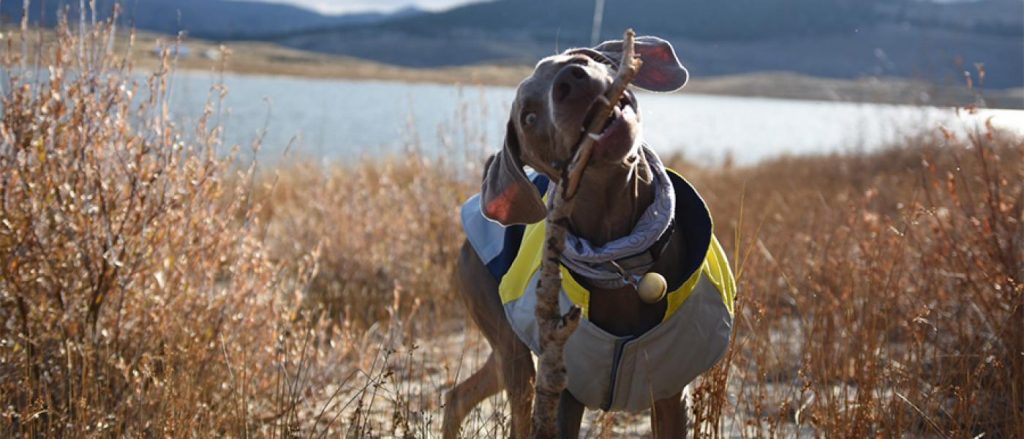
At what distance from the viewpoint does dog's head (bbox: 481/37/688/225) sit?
212cm

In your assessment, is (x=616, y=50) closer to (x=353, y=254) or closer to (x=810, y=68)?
(x=353, y=254)

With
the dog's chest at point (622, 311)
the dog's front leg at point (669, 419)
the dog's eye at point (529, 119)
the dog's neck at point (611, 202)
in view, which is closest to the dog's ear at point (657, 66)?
the dog's neck at point (611, 202)

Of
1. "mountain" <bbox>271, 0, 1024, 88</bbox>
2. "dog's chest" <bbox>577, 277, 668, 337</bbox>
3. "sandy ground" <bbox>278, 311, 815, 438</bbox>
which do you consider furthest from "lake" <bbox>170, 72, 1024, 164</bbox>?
"mountain" <bbox>271, 0, 1024, 88</bbox>

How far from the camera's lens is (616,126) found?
2143 mm

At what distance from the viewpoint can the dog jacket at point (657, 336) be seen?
2.75m

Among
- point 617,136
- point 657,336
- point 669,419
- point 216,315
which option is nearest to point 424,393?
point 216,315

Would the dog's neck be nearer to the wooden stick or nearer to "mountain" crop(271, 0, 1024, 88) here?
the wooden stick

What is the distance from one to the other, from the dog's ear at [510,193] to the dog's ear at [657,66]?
1.17 ft

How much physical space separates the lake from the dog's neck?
0.15 meters

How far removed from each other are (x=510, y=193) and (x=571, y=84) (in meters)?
0.32

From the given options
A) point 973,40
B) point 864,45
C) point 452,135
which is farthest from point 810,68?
point 452,135

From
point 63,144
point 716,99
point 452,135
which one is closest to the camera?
point 63,144

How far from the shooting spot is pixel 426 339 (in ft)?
16.8

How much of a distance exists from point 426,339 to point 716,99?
198 ft
